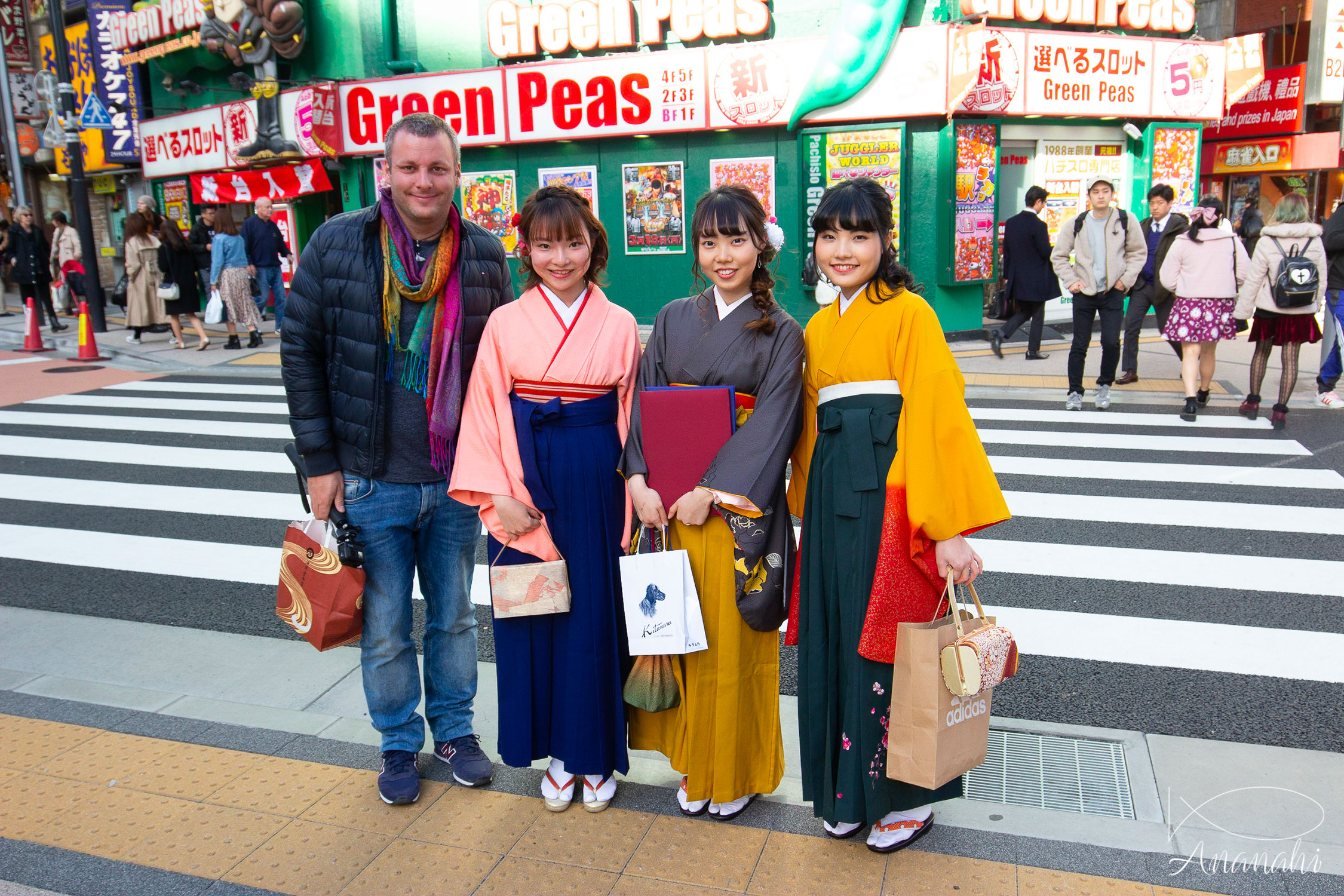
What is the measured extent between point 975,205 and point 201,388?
30.2ft

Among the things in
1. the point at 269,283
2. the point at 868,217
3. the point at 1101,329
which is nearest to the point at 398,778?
the point at 868,217

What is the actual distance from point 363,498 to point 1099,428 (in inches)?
259

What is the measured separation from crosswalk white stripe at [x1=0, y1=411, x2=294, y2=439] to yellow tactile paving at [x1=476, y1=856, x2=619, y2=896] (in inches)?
251

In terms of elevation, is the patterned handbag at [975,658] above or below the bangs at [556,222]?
below

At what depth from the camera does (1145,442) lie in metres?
7.40

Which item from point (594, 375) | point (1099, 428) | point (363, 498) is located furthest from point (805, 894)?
point (1099, 428)

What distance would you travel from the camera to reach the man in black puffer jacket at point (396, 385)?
283 centimetres

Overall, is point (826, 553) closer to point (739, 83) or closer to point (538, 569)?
point (538, 569)

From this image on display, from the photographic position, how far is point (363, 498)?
291 centimetres

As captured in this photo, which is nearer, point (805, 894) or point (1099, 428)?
point (805, 894)

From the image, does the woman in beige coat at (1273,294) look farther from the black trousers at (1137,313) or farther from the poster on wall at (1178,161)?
the poster on wall at (1178,161)

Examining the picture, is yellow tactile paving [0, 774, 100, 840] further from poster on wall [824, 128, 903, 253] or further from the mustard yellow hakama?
poster on wall [824, 128, 903, 253]

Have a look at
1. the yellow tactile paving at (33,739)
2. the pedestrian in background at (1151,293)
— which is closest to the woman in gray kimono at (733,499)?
the yellow tactile paving at (33,739)

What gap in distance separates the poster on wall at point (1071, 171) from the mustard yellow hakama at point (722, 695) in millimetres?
11549
